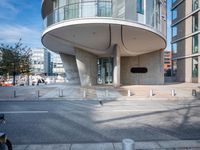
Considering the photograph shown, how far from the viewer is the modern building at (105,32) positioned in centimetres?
1588

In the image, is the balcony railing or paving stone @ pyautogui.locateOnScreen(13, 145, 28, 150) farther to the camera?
the balcony railing

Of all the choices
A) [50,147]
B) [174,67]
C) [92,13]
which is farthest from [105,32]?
[174,67]

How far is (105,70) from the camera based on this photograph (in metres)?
26.1

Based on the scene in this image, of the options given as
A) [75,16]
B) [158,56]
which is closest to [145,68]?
[158,56]

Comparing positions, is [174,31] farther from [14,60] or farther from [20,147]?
[20,147]

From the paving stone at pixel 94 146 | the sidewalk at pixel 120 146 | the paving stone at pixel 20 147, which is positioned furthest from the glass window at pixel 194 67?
the paving stone at pixel 20 147

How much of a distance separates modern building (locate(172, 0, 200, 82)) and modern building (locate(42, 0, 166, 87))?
8328 mm

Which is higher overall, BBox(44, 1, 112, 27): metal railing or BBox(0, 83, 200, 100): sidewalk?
BBox(44, 1, 112, 27): metal railing

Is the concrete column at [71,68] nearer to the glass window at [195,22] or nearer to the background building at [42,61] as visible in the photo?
the glass window at [195,22]

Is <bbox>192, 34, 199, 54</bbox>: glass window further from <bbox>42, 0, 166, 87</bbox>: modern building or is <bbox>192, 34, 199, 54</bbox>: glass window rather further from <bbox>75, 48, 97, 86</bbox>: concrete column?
<bbox>75, 48, 97, 86</bbox>: concrete column

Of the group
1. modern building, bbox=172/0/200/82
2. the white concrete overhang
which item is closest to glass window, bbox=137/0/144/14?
the white concrete overhang

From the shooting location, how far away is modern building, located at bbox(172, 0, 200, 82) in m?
30.7

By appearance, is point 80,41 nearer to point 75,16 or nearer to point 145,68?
point 75,16

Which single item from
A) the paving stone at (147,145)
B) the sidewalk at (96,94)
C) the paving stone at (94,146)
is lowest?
the paving stone at (94,146)
